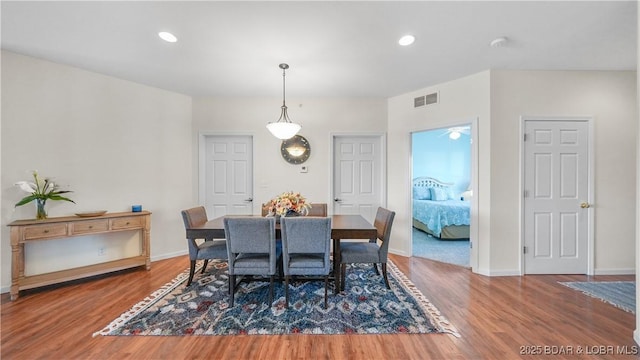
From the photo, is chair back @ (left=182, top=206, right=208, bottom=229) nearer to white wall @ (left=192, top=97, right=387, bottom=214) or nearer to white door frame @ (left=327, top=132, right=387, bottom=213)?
white wall @ (left=192, top=97, right=387, bottom=214)

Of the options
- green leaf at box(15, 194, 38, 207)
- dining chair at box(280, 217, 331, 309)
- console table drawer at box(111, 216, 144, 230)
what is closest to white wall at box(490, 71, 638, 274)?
dining chair at box(280, 217, 331, 309)

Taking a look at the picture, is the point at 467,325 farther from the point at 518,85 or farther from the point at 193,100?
the point at 193,100

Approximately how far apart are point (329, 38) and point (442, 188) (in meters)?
5.25

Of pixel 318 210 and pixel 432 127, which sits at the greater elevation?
pixel 432 127

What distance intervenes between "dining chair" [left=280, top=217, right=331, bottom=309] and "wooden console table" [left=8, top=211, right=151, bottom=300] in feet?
7.41

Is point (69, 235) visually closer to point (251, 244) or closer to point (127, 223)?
point (127, 223)

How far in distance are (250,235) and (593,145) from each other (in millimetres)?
4352

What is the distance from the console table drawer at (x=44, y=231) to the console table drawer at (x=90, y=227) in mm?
89

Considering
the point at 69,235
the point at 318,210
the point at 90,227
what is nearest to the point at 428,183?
the point at 318,210

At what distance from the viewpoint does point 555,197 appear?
318cm

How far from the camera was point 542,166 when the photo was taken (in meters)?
3.19

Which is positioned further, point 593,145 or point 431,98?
point 431,98

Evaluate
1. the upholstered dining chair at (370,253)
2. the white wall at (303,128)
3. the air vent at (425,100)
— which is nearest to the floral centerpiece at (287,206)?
the upholstered dining chair at (370,253)

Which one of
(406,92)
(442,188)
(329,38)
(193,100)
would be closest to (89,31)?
(193,100)
